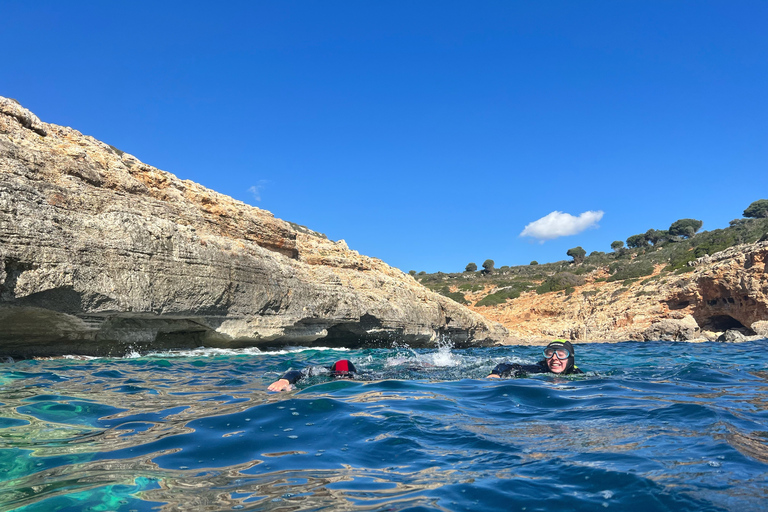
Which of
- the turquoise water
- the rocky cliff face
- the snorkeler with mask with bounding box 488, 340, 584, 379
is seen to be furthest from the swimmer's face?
the rocky cliff face

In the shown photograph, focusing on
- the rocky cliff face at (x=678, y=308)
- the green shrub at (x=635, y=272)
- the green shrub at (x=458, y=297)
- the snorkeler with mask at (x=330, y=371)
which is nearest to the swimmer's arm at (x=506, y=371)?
the snorkeler with mask at (x=330, y=371)

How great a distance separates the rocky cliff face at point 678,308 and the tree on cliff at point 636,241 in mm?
26879

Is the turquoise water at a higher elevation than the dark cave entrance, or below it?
below

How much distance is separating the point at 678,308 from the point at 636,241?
121 feet

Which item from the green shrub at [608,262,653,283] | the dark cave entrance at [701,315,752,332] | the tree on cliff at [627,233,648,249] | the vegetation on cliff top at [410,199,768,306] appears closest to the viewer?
the dark cave entrance at [701,315,752,332]

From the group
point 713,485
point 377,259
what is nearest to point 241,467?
point 713,485

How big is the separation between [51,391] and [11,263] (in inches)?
159

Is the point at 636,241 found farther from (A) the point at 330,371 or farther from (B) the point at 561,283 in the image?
(A) the point at 330,371

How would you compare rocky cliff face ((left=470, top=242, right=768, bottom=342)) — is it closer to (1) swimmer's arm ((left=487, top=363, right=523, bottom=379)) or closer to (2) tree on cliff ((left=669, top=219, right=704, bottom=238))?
(1) swimmer's arm ((left=487, top=363, right=523, bottom=379))

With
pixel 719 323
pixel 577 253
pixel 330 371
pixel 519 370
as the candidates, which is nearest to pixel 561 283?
pixel 719 323

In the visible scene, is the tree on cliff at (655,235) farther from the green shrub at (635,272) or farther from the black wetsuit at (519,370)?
the black wetsuit at (519,370)

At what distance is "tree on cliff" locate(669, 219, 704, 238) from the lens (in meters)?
52.8

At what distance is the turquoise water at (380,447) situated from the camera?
8.05 feet

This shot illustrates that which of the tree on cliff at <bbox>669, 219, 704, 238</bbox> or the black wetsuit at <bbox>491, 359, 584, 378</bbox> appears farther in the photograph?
the tree on cliff at <bbox>669, 219, 704, 238</bbox>
